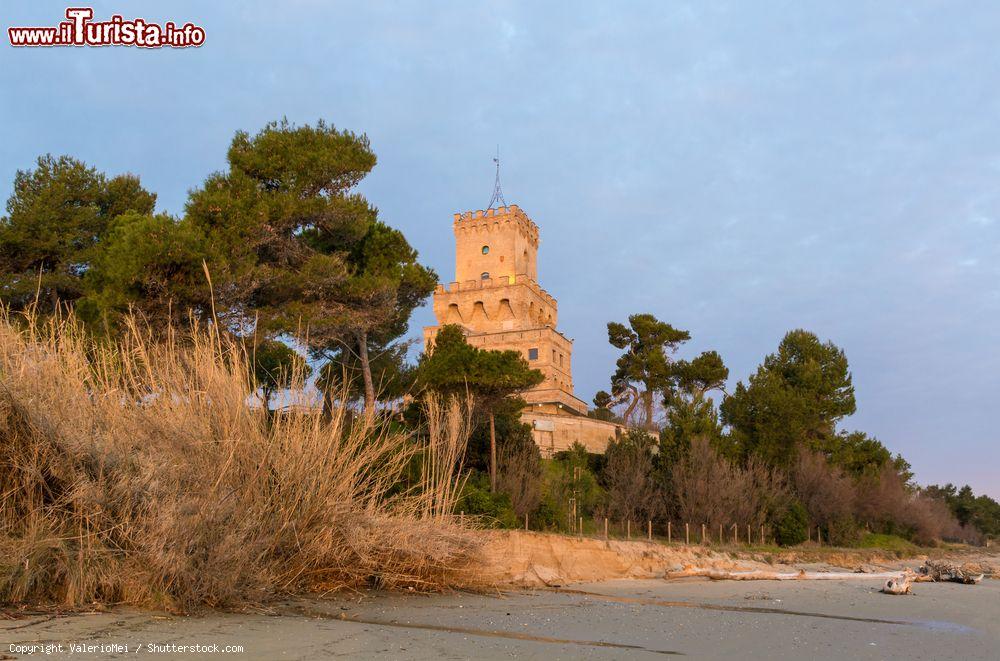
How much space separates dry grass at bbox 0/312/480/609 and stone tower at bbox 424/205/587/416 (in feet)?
141

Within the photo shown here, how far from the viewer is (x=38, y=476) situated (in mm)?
6957

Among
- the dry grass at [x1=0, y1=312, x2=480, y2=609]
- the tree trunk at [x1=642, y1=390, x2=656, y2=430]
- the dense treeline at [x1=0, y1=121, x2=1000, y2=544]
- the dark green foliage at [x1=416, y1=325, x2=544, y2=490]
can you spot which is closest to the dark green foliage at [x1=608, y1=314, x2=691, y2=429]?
the tree trunk at [x1=642, y1=390, x2=656, y2=430]

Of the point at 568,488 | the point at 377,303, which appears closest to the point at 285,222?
the point at 377,303

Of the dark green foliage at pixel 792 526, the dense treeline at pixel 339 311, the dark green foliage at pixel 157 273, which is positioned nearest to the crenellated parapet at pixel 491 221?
the dense treeline at pixel 339 311

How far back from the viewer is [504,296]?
54625mm

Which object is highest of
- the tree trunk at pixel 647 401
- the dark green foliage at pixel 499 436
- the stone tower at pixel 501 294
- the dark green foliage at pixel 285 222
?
the stone tower at pixel 501 294

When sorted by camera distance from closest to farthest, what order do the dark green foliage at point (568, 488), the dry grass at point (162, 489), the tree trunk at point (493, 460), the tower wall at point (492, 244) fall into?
1. the dry grass at point (162, 489)
2. the tree trunk at point (493, 460)
3. the dark green foliage at point (568, 488)
4. the tower wall at point (492, 244)

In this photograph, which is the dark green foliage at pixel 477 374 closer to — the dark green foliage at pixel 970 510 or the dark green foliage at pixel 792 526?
the dark green foliage at pixel 792 526

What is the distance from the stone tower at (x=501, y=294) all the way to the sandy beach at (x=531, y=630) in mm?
41154

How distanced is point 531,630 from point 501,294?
1885 inches

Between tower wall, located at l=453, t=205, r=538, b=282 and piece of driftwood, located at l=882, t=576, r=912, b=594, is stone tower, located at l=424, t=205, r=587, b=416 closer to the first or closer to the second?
tower wall, located at l=453, t=205, r=538, b=282

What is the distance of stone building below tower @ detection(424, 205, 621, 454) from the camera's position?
51.8m

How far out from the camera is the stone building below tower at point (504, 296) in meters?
51.8

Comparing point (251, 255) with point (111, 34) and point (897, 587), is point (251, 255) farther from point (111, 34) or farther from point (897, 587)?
point (897, 587)
